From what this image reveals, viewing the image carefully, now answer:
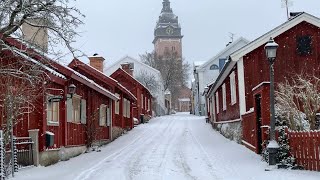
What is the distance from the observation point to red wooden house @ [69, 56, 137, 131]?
81.7 feet

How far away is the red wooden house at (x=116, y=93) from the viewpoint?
81.7 ft

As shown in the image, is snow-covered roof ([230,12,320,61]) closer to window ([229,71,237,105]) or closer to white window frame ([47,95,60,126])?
window ([229,71,237,105])

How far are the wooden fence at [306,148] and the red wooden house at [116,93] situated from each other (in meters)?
10.6

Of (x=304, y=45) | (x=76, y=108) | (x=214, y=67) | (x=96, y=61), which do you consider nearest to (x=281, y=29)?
(x=304, y=45)

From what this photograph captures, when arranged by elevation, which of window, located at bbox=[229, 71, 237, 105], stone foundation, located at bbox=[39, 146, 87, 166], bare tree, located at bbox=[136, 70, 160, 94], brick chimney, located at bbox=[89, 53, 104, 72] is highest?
bare tree, located at bbox=[136, 70, 160, 94]

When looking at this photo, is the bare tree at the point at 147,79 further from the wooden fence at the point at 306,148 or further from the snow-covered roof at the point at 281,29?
the wooden fence at the point at 306,148

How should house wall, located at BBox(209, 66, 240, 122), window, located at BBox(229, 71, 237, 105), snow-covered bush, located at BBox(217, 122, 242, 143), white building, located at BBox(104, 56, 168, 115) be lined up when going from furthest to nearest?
white building, located at BBox(104, 56, 168, 115) → window, located at BBox(229, 71, 237, 105) → house wall, located at BBox(209, 66, 240, 122) → snow-covered bush, located at BBox(217, 122, 242, 143)

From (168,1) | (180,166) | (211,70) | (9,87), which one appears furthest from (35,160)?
(168,1)

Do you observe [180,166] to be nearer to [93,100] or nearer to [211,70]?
[93,100]

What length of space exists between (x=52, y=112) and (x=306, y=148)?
8.89 m

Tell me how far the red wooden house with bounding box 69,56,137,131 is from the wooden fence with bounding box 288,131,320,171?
10580 millimetres

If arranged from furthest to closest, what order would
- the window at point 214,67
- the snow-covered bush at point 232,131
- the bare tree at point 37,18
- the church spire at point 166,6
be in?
the church spire at point 166,6, the window at point 214,67, the snow-covered bush at point 232,131, the bare tree at point 37,18

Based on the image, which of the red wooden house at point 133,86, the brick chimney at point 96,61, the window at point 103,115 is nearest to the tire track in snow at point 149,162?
the window at point 103,115

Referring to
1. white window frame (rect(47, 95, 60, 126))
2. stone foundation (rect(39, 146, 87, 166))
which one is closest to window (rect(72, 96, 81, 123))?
stone foundation (rect(39, 146, 87, 166))
